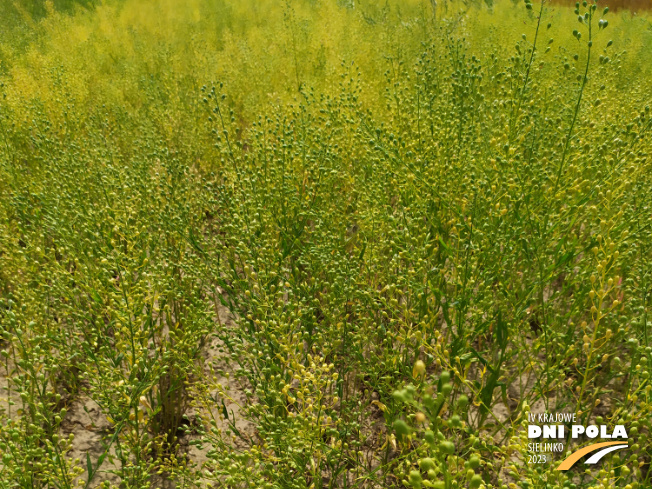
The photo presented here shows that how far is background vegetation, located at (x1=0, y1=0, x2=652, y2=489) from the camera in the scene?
181 centimetres

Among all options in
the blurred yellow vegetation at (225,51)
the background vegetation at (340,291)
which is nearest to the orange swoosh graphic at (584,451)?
the background vegetation at (340,291)

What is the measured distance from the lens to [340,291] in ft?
6.80

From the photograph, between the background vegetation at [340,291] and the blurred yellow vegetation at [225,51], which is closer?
the background vegetation at [340,291]

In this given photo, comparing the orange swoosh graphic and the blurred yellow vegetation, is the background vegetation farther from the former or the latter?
the blurred yellow vegetation

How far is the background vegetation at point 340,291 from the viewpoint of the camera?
5.95 ft

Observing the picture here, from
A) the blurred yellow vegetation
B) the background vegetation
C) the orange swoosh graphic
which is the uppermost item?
the blurred yellow vegetation

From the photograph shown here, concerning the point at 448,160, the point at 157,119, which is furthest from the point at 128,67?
the point at 448,160

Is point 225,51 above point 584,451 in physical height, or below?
above

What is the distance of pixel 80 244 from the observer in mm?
2566

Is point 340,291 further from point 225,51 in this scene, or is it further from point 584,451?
point 225,51

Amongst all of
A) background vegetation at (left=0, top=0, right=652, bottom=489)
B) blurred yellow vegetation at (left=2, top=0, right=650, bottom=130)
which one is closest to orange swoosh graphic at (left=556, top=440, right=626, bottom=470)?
background vegetation at (left=0, top=0, right=652, bottom=489)

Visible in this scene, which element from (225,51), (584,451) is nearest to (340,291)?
(584,451)

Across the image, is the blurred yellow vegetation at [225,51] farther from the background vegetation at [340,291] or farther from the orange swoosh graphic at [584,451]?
the orange swoosh graphic at [584,451]

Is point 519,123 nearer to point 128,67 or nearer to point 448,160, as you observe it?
point 448,160
